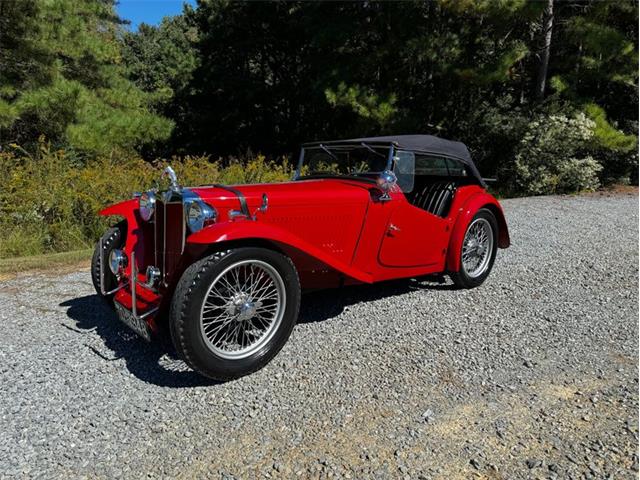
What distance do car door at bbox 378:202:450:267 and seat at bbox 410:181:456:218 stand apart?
0.87 feet

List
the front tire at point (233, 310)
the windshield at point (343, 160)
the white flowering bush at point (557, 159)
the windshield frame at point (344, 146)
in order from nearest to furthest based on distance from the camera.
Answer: the front tire at point (233, 310) < the windshield frame at point (344, 146) < the windshield at point (343, 160) < the white flowering bush at point (557, 159)

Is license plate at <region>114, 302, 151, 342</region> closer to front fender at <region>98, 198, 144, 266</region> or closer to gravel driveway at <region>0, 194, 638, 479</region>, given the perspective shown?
gravel driveway at <region>0, 194, 638, 479</region>

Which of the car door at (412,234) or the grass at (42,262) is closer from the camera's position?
the car door at (412,234)

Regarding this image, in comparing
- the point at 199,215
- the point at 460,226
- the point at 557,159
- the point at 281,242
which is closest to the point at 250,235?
the point at 281,242

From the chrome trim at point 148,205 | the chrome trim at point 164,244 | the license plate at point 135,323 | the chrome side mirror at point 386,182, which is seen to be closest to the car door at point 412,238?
the chrome side mirror at point 386,182

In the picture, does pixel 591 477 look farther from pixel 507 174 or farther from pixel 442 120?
pixel 442 120

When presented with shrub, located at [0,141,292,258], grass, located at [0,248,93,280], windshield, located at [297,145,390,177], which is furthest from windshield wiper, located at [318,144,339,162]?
grass, located at [0,248,93,280]

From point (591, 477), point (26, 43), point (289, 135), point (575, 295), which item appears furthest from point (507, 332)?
point (289, 135)

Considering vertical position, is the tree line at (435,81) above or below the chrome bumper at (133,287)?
above

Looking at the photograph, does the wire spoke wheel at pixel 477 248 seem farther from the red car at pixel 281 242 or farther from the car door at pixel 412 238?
the car door at pixel 412 238

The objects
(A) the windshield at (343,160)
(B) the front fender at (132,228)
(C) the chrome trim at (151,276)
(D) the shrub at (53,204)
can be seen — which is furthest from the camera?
(D) the shrub at (53,204)

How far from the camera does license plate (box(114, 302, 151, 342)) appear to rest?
3.04m

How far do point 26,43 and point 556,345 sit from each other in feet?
38.2

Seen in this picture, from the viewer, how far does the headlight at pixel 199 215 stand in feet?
10.4
